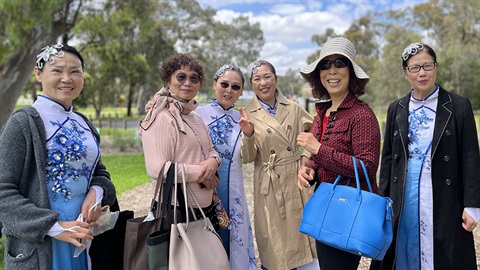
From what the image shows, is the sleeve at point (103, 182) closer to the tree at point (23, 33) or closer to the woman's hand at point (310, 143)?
the woman's hand at point (310, 143)

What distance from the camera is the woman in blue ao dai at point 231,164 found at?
3387mm

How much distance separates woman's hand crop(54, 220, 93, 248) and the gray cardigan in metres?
0.07

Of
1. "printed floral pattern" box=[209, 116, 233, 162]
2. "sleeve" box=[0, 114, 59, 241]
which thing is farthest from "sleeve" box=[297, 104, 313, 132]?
"sleeve" box=[0, 114, 59, 241]

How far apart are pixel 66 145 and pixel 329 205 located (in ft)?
4.74

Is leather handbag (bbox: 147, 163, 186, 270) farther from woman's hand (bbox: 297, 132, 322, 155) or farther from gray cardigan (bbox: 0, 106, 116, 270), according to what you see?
woman's hand (bbox: 297, 132, 322, 155)

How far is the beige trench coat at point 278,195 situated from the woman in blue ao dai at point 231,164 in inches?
5.1

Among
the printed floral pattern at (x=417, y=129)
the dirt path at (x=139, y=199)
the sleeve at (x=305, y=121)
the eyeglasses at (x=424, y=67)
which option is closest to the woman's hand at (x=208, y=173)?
the sleeve at (x=305, y=121)

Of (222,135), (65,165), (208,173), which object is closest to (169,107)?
(208,173)

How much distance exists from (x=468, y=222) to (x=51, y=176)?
2468 mm

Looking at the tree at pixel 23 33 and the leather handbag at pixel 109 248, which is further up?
the tree at pixel 23 33

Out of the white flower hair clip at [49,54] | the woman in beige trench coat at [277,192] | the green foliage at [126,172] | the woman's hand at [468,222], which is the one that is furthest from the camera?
the green foliage at [126,172]

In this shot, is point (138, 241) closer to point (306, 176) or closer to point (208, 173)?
point (208, 173)

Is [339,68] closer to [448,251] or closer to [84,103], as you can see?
[448,251]

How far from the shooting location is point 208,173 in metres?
2.44
